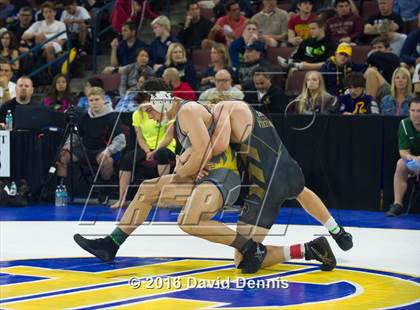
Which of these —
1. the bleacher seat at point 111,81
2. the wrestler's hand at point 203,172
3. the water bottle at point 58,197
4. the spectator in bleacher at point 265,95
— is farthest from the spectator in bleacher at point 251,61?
the wrestler's hand at point 203,172

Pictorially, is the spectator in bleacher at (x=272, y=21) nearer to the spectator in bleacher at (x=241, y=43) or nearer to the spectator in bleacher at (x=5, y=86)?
the spectator in bleacher at (x=241, y=43)

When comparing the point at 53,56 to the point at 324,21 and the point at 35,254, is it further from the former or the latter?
the point at 35,254

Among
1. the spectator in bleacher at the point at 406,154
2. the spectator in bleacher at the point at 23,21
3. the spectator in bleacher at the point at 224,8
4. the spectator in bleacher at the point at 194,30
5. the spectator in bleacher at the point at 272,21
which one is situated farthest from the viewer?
the spectator in bleacher at the point at 23,21

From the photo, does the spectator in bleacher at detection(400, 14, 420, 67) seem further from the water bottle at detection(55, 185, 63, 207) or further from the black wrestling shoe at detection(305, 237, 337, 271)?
the black wrestling shoe at detection(305, 237, 337, 271)

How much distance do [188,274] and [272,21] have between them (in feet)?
27.6

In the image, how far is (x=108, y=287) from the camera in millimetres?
6910

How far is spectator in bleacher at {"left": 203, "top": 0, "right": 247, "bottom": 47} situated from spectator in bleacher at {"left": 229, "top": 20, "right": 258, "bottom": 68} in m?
0.44

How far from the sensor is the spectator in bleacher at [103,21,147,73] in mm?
15673

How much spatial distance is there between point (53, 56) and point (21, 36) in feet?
4.13

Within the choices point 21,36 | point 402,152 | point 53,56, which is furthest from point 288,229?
point 21,36

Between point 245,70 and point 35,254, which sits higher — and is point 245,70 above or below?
above

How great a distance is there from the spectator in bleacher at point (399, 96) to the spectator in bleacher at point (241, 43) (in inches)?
109

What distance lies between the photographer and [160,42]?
15.3m

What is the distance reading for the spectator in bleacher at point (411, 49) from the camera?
13266mm
